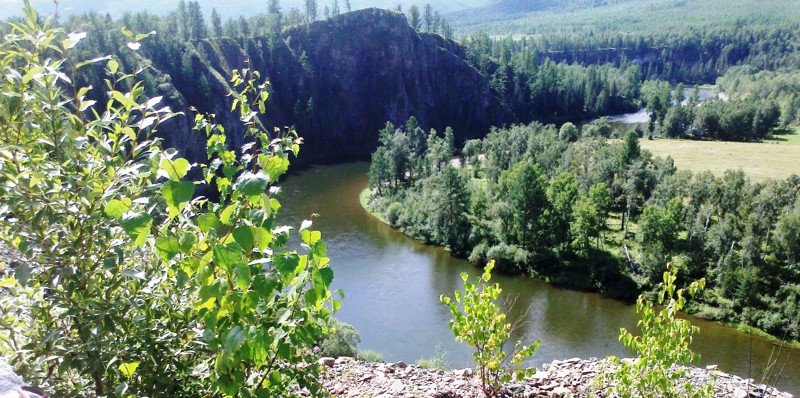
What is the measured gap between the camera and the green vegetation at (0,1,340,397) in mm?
2453

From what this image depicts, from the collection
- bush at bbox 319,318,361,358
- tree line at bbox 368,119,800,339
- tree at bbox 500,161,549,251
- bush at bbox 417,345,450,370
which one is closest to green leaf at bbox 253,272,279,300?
bush at bbox 417,345,450,370

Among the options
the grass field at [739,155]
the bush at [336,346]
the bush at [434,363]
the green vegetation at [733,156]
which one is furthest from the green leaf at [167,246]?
the grass field at [739,155]

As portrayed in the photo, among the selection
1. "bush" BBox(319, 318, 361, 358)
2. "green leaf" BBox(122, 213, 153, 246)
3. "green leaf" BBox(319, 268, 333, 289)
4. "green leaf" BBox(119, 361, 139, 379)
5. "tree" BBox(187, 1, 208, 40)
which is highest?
"tree" BBox(187, 1, 208, 40)

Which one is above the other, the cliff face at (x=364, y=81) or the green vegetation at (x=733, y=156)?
the cliff face at (x=364, y=81)

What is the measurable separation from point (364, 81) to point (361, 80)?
0.62m

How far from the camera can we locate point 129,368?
9.85 ft

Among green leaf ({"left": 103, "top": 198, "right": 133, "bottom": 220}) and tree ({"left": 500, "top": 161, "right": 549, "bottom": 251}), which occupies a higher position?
green leaf ({"left": 103, "top": 198, "right": 133, "bottom": 220})

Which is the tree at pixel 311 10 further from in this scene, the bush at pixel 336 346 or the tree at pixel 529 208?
the bush at pixel 336 346

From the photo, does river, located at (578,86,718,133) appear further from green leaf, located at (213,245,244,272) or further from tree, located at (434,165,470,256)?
green leaf, located at (213,245,244,272)

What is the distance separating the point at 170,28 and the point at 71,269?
10201 centimetres

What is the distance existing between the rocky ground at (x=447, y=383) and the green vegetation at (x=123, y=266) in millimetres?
5246

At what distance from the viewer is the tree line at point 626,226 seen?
33.9 m

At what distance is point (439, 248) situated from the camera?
44.6 meters

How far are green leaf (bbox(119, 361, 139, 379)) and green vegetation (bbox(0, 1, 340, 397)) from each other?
0.02m
